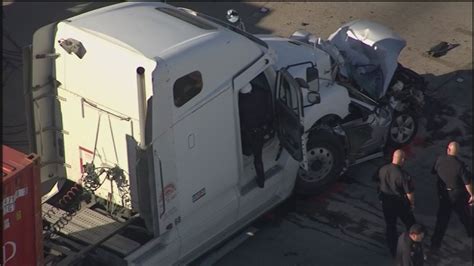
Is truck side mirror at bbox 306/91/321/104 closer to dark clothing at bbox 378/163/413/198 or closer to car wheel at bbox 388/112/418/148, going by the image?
dark clothing at bbox 378/163/413/198

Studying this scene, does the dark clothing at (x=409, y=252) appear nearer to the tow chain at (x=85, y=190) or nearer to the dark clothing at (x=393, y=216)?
the dark clothing at (x=393, y=216)

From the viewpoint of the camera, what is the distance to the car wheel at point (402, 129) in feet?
43.2

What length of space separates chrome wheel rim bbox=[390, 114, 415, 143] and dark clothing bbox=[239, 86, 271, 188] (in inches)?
117

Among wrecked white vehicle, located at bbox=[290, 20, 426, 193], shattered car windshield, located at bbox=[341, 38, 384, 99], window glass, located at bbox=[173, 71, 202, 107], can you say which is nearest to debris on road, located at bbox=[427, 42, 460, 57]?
wrecked white vehicle, located at bbox=[290, 20, 426, 193]

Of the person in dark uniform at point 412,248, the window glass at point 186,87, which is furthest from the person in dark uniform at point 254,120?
the person in dark uniform at point 412,248

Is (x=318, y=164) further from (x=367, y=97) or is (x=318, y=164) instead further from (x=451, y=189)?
(x=451, y=189)

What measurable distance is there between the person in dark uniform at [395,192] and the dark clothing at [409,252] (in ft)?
2.98

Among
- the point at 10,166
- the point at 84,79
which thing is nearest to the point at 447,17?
the point at 84,79

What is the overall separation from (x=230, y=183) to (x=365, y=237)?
2.13 m

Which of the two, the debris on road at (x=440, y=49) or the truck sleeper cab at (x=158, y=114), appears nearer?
the truck sleeper cab at (x=158, y=114)

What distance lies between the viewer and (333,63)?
485 inches

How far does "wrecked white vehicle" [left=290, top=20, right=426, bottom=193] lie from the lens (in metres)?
12.1

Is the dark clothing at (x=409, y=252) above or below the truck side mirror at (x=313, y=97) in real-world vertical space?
below

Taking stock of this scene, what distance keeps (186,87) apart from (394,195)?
2916 mm
